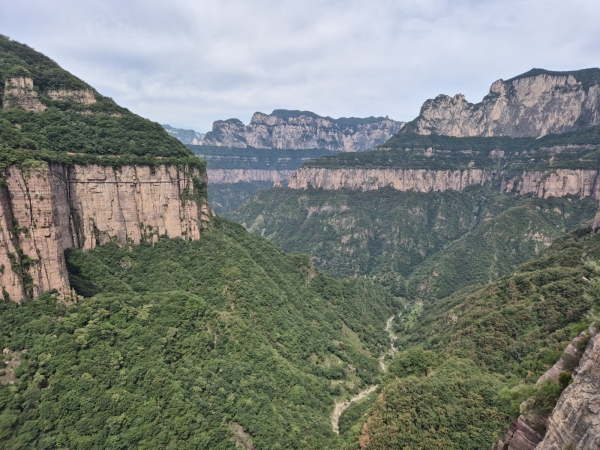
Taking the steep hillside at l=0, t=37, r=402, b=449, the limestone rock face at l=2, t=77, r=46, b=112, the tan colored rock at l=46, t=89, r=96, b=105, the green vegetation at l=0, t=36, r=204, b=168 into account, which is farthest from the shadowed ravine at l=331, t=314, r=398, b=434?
the tan colored rock at l=46, t=89, r=96, b=105

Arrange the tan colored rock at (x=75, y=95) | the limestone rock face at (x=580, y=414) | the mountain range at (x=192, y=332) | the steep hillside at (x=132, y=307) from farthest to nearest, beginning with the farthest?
1. the tan colored rock at (x=75, y=95)
2. the steep hillside at (x=132, y=307)
3. the mountain range at (x=192, y=332)
4. the limestone rock face at (x=580, y=414)

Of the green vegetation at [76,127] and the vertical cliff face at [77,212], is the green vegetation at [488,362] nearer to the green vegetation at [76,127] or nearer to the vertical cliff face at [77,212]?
the vertical cliff face at [77,212]

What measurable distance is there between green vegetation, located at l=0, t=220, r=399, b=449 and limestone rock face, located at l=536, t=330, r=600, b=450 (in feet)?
144

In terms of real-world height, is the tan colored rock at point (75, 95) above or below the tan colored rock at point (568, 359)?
above

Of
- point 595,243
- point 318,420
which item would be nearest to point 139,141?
point 318,420

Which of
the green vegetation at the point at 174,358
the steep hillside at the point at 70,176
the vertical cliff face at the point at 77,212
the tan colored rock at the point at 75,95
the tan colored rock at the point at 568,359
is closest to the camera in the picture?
the tan colored rock at the point at 568,359

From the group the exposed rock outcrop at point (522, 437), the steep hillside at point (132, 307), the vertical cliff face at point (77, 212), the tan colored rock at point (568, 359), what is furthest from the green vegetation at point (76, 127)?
the tan colored rock at point (568, 359)

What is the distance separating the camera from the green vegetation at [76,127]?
72312mm

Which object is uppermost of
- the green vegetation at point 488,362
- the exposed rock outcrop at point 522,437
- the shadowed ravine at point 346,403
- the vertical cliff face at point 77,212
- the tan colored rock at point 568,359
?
the vertical cliff face at point 77,212

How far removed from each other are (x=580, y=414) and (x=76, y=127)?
9519 cm

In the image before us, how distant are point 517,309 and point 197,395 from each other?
6761cm

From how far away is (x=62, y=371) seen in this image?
48688mm

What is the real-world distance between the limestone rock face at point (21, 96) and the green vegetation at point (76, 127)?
1.30 m

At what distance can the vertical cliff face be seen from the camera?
53.6 metres
